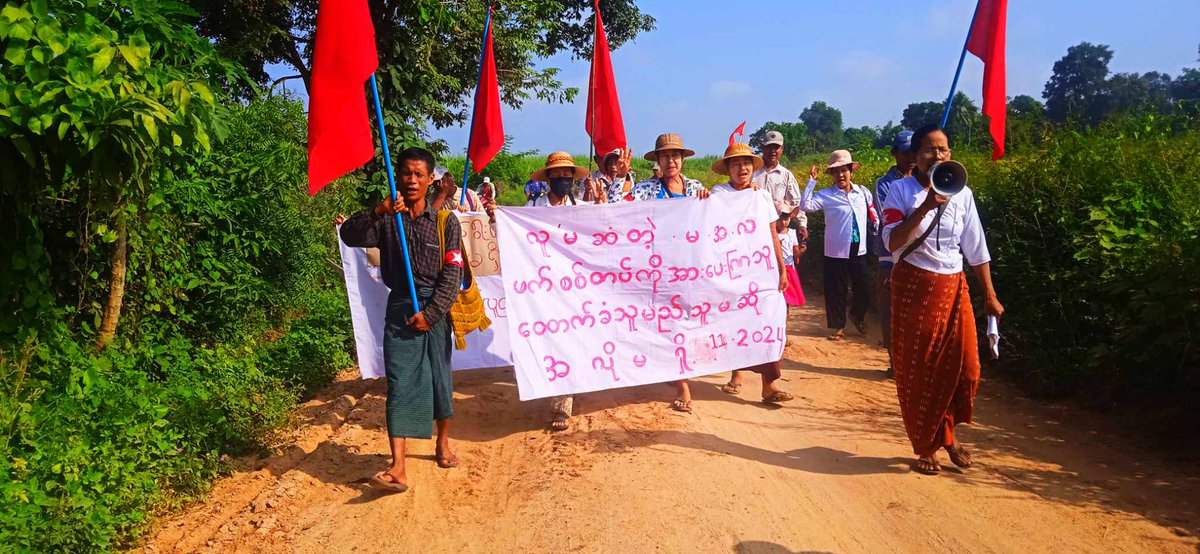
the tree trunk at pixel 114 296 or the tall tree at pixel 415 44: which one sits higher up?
the tall tree at pixel 415 44

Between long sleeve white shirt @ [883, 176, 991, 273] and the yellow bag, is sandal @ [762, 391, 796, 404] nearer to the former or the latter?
long sleeve white shirt @ [883, 176, 991, 273]

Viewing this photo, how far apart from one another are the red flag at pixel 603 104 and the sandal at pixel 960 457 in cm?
358

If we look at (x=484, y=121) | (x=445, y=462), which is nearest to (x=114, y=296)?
(x=445, y=462)

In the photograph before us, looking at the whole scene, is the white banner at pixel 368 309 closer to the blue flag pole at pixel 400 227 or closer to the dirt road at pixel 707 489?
the dirt road at pixel 707 489

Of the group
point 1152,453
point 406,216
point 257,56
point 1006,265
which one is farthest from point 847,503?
point 257,56

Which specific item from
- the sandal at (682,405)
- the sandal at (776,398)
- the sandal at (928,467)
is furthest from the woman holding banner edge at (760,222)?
the sandal at (928,467)

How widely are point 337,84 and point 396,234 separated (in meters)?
0.93

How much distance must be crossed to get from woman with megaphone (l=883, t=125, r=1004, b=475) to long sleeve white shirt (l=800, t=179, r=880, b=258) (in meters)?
3.43

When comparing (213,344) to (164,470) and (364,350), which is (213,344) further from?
(164,470)

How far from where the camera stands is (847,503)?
14.6 ft

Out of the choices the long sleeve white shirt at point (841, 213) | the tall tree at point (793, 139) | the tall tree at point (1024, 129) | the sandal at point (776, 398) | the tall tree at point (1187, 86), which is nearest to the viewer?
the sandal at point (776, 398)

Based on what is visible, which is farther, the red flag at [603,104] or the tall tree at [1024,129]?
the tall tree at [1024,129]

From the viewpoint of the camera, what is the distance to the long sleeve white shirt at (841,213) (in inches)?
325

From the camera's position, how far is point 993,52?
5.42 meters
